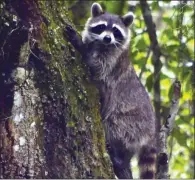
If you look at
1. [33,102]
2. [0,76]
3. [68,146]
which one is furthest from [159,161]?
[0,76]

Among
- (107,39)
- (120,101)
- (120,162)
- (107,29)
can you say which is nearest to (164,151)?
(120,162)

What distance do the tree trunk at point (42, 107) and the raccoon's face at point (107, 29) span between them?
1499 mm

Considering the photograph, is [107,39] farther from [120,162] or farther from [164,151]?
[164,151]

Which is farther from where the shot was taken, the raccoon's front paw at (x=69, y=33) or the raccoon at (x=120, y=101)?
the raccoon at (x=120, y=101)

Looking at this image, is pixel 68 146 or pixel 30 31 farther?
pixel 30 31

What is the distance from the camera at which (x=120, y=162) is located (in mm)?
5012

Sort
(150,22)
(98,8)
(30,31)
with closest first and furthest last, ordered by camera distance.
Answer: (30,31), (98,8), (150,22)

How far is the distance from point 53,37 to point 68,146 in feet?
3.15

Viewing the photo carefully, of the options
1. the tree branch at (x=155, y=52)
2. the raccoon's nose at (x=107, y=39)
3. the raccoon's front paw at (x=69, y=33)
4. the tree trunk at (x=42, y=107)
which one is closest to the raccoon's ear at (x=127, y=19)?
the tree branch at (x=155, y=52)

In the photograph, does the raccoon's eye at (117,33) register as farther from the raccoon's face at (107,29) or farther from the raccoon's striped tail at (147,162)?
the raccoon's striped tail at (147,162)

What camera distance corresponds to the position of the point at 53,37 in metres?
4.12

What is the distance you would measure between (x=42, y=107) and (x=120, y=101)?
6.39ft

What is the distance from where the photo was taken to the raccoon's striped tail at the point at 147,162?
5338 millimetres

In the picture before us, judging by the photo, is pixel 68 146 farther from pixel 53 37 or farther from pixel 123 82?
pixel 123 82
